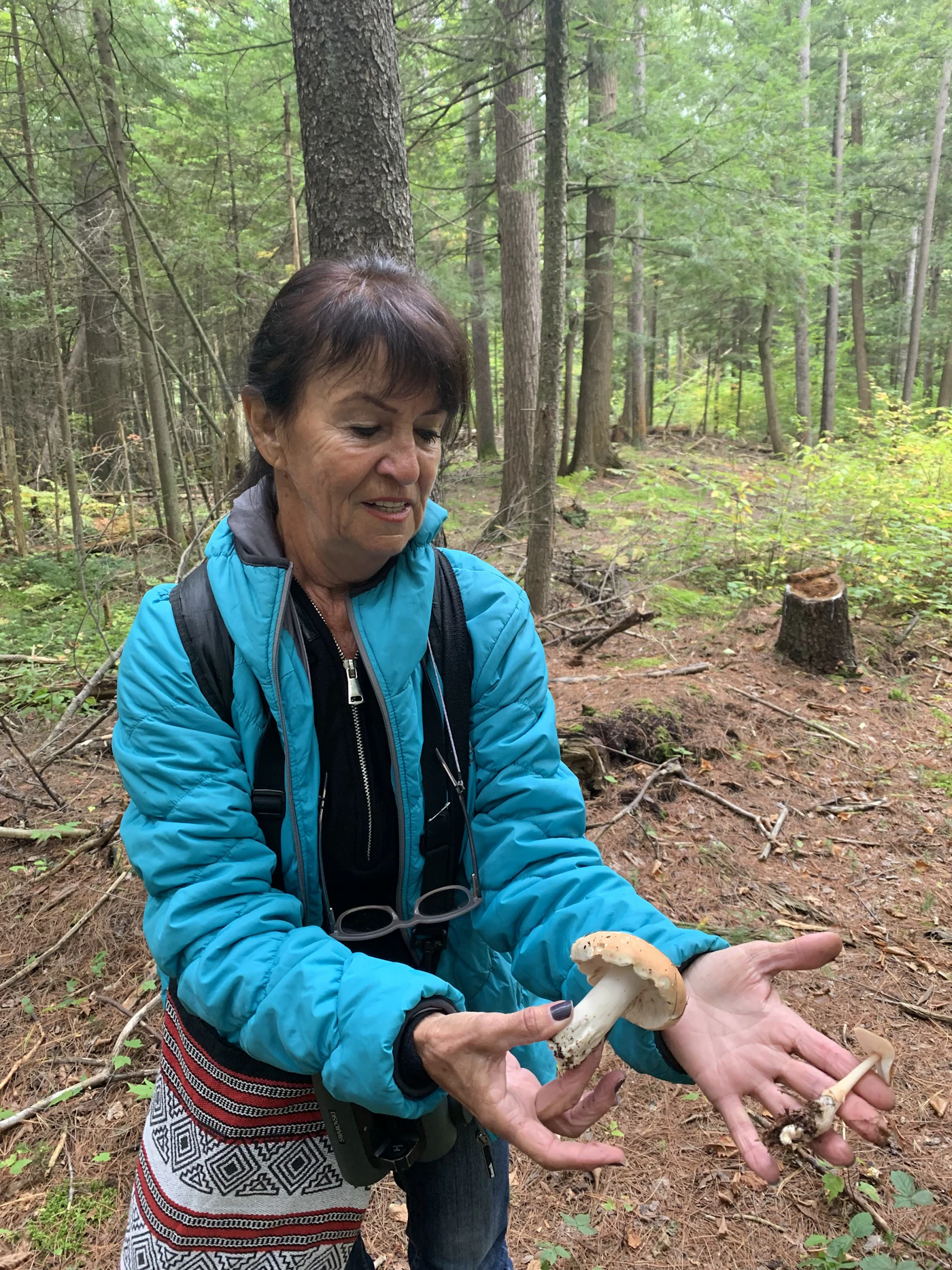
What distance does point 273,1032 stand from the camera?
4.10ft

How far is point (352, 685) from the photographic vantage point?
1491 millimetres

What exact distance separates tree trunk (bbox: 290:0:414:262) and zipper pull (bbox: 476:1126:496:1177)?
11.2 feet

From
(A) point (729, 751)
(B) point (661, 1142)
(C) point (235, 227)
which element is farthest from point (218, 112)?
(B) point (661, 1142)

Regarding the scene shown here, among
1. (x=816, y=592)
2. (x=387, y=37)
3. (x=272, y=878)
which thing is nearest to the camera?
(x=272, y=878)

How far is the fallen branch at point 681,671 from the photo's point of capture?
5715 mm

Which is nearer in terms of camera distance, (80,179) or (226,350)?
(80,179)

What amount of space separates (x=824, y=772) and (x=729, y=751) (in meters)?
0.66

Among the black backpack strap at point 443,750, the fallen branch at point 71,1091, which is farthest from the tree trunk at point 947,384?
the fallen branch at point 71,1091

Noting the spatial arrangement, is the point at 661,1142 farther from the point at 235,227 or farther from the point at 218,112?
the point at 235,227

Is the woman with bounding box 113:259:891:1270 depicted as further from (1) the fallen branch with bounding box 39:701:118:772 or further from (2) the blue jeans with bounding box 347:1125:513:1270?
(1) the fallen branch with bounding box 39:701:118:772

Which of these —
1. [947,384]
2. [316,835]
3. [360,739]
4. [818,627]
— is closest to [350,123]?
[360,739]

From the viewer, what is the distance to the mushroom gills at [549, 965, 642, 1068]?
1.22 m

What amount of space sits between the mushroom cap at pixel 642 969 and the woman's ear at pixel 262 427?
3.82 ft

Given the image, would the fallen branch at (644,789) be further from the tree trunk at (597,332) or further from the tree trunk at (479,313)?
the tree trunk at (479,313)
